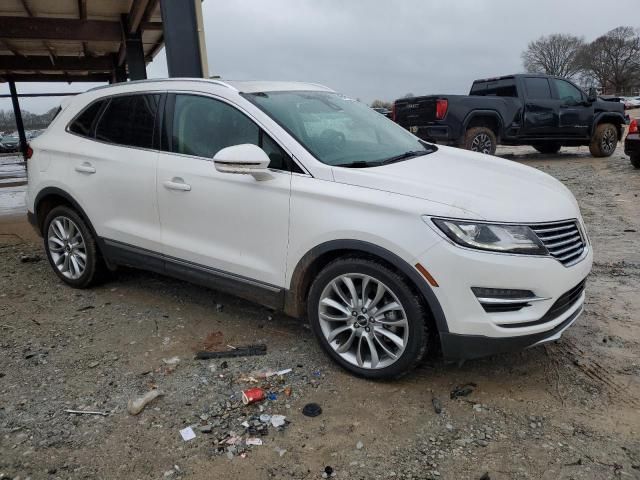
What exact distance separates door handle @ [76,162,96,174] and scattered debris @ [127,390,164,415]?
204 centimetres

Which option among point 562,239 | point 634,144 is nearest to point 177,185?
point 562,239

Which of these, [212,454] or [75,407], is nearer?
[212,454]

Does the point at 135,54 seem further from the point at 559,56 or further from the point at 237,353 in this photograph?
the point at 559,56

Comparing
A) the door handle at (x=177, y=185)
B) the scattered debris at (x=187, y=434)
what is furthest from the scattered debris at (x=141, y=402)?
the door handle at (x=177, y=185)

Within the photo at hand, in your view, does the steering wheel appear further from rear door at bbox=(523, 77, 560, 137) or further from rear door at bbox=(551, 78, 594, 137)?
rear door at bbox=(551, 78, 594, 137)

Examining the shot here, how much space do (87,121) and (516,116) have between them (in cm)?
1011

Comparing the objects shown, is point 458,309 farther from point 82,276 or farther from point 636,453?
point 82,276

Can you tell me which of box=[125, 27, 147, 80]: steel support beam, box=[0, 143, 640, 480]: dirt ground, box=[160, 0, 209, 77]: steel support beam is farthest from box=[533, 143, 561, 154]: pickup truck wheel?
box=[0, 143, 640, 480]: dirt ground

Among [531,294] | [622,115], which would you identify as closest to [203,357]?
[531,294]

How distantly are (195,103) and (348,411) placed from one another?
236 centimetres

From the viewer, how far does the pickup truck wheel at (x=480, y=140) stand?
1122 cm

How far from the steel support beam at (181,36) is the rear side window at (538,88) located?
879 cm

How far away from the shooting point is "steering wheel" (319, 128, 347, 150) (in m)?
3.40

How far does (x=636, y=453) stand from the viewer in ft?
8.09
